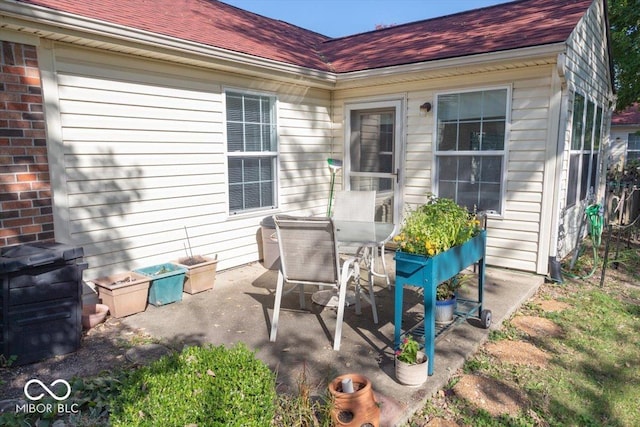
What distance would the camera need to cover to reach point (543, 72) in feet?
15.4

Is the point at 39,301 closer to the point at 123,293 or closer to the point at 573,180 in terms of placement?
the point at 123,293

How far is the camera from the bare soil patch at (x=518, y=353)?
10.3 ft

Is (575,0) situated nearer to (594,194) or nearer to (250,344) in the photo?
(594,194)

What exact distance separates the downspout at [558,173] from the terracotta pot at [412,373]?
120 inches

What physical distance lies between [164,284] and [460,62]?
4.03 m

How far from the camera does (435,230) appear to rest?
2.79 metres

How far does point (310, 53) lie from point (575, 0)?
3.72 metres

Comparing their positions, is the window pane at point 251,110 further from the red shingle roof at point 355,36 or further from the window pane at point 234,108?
the red shingle roof at point 355,36

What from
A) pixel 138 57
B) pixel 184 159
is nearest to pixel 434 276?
pixel 184 159

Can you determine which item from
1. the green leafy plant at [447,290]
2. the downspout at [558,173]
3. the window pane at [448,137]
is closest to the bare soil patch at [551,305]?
the downspout at [558,173]

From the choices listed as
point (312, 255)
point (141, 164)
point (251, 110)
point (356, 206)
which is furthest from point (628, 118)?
point (141, 164)

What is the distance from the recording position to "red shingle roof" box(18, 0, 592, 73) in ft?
14.5

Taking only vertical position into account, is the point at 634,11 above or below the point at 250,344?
above

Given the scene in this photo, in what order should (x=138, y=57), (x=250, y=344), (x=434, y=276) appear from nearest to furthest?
(x=434, y=276) < (x=250, y=344) < (x=138, y=57)
